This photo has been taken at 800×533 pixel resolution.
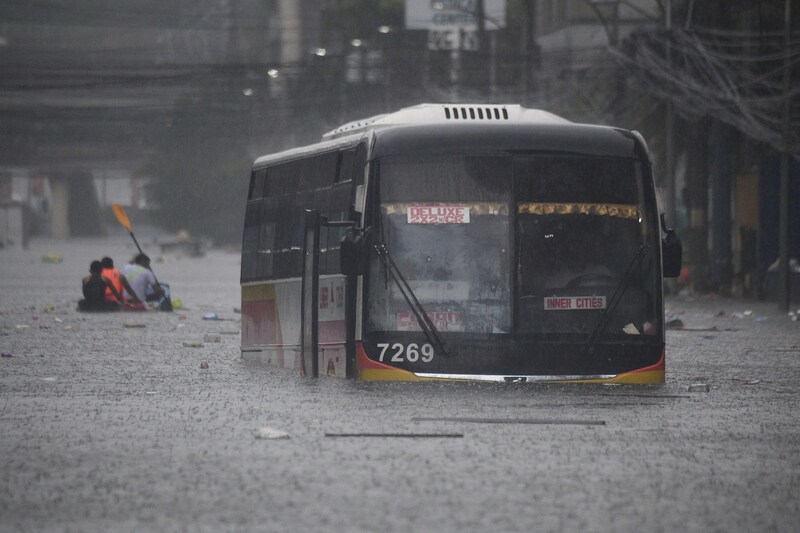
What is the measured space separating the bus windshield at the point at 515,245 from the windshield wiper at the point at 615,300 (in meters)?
0.01

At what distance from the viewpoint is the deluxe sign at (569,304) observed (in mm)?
15578

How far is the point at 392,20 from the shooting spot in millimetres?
81625

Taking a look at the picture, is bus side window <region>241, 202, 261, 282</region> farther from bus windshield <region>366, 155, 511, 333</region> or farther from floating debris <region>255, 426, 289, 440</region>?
floating debris <region>255, 426, 289, 440</region>

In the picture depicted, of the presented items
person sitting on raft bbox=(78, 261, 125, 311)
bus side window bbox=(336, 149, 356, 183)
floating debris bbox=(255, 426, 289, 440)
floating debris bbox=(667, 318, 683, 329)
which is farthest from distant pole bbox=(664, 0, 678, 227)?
floating debris bbox=(255, 426, 289, 440)

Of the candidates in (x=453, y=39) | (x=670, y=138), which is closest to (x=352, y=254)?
(x=670, y=138)

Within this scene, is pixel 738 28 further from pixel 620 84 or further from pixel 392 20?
pixel 392 20

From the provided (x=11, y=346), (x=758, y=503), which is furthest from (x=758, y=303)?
(x=758, y=503)

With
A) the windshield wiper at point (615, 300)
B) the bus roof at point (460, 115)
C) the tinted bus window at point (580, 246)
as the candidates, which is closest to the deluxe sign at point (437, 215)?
the tinted bus window at point (580, 246)

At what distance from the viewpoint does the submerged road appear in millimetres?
8180

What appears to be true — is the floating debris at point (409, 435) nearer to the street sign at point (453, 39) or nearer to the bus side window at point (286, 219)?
the bus side window at point (286, 219)

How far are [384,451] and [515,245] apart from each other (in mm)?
5235

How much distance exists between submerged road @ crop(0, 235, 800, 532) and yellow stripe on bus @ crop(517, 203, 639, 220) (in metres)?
1.53

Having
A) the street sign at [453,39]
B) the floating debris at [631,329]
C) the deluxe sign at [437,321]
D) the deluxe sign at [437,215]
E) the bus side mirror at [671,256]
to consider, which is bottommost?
the floating debris at [631,329]

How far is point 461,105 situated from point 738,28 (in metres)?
24.1
